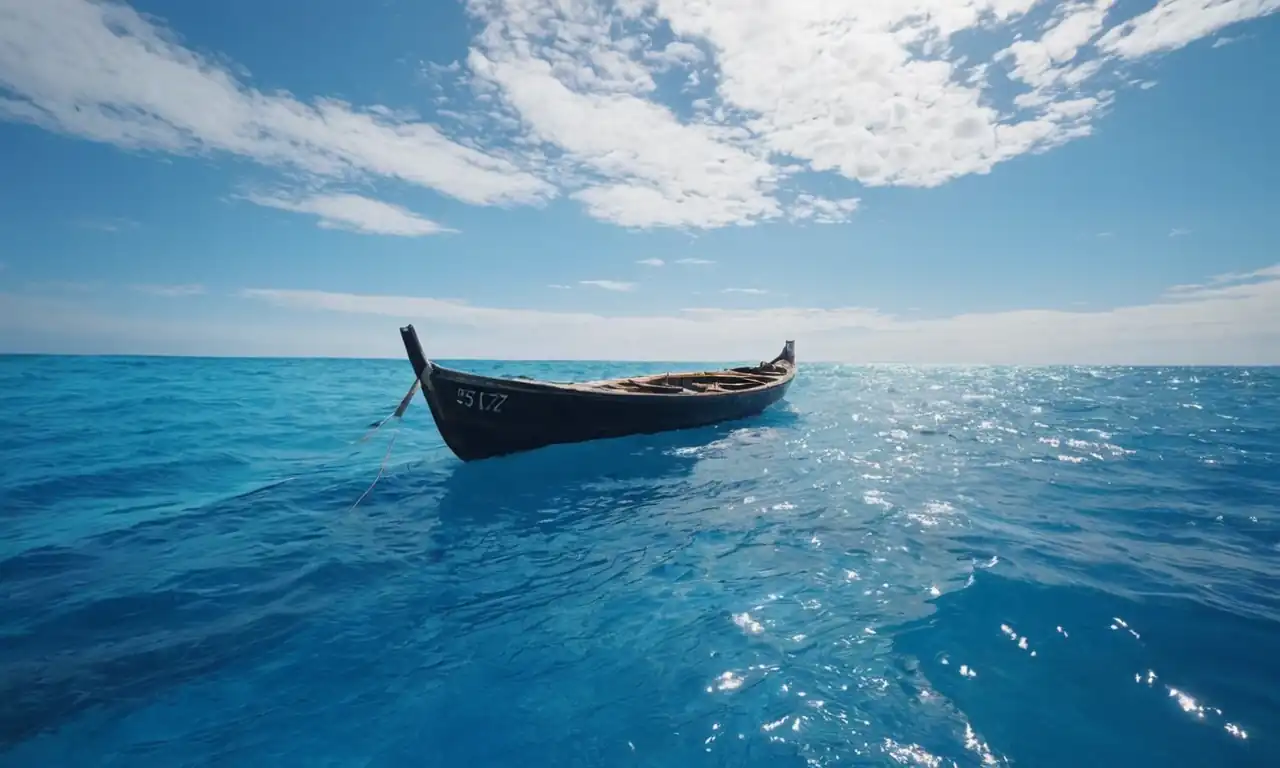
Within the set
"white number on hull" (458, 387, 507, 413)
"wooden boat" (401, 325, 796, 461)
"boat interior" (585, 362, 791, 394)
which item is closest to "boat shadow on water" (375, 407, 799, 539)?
"wooden boat" (401, 325, 796, 461)

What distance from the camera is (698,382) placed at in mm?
22516

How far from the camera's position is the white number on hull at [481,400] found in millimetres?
11430

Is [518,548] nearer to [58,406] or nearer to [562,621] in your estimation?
[562,621]

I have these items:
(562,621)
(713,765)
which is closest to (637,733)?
(713,765)

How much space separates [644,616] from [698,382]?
17387mm

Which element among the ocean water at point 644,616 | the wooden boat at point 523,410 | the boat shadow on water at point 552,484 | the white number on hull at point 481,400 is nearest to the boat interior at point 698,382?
the wooden boat at point 523,410

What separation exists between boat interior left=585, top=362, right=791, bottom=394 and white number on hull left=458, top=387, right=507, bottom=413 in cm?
335

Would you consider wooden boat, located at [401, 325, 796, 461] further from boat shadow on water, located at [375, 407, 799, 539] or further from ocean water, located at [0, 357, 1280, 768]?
ocean water, located at [0, 357, 1280, 768]

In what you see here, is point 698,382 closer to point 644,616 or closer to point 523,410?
point 523,410

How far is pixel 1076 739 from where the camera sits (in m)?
3.64

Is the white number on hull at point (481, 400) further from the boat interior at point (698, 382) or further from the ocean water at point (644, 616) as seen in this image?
the boat interior at point (698, 382)

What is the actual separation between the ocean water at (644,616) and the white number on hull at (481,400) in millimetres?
1553

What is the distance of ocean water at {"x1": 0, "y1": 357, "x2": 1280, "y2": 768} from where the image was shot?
3.83 m

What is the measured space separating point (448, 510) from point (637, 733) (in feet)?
21.5
